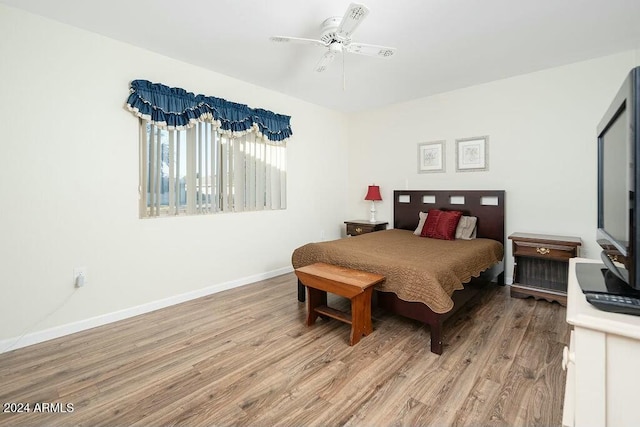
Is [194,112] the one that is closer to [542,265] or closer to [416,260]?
[416,260]

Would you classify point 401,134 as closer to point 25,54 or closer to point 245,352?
point 245,352

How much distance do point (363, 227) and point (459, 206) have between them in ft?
4.55

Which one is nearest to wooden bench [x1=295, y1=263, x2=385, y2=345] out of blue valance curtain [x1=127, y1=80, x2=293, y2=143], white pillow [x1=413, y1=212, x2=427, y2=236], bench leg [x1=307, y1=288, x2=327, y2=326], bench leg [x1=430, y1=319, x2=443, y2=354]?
bench leg [x1=307, y1=288, x2=327, y2=326]

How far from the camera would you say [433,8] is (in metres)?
2.22

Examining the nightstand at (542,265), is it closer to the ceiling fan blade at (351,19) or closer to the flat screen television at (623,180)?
the flat screen television at (623,180)

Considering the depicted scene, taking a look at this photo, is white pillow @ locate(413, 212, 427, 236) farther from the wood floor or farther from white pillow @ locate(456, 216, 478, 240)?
the wood floor

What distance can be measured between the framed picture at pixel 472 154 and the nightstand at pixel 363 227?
1.37 metres

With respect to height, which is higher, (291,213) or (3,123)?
(3,123)

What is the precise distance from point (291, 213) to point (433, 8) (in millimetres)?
2933

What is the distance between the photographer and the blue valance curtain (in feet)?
9.14

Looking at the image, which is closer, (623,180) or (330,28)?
(623,180)

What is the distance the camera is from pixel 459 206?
396cm

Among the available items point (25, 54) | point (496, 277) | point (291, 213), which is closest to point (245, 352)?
point (291, 213)

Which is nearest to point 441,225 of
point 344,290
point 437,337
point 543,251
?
point 543,251
